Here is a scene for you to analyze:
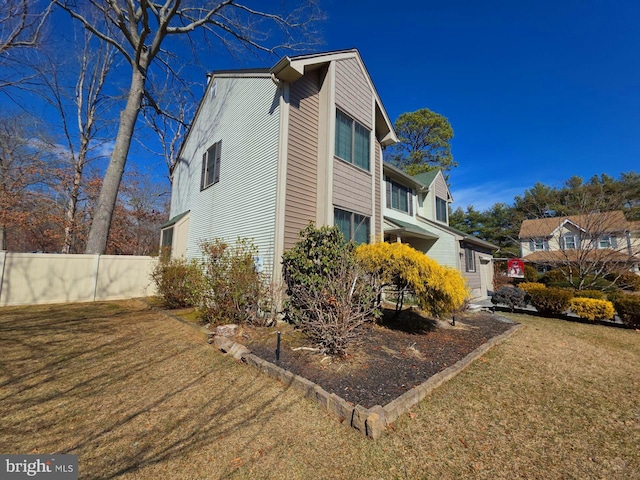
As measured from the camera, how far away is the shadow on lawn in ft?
8.92

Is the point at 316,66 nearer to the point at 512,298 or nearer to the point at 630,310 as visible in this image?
the point at 512,298

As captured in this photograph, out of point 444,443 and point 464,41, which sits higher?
point 464,41

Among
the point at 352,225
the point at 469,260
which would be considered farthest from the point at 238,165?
the point at 469,260

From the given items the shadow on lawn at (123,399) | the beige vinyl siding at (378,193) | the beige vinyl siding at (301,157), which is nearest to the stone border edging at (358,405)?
the shadow on lawn at (123,399)

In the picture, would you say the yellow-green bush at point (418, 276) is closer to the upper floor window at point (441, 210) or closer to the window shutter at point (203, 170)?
the window shutter at point (203, 170)

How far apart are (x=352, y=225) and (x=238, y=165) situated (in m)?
4.51

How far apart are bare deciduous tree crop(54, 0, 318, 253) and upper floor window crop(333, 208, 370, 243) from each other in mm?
9432

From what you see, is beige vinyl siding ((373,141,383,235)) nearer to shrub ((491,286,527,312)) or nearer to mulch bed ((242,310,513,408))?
mulch bed ((242,310,513,408))

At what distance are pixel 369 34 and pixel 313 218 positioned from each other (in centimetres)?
1011

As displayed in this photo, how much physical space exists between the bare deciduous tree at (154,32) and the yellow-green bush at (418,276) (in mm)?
11096

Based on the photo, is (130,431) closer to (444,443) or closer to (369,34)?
(444,443)

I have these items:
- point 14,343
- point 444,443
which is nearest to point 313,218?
point 444,443

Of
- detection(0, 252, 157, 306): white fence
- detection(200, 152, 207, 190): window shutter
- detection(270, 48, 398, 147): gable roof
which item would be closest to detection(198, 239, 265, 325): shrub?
detection(270, 48, 398, 147): gable roof

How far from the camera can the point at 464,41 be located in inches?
Result: 475
